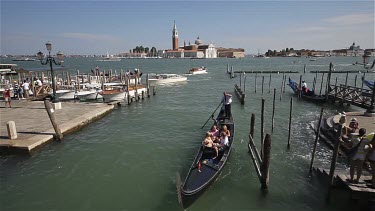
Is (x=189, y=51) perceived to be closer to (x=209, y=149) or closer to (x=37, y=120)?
(x=37, y=120)

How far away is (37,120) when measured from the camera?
13477 mm

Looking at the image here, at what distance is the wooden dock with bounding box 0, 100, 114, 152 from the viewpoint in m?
10.5

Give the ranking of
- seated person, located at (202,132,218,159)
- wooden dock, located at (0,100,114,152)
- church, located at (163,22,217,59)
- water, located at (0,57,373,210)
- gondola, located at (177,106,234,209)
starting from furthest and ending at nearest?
church, located at (163,22,217,59) → wooden dock, located at (0,100,114,152) → seated person, located at (202,132,218,159) → water, located at (0,57,373,210) → gondola, located at (177,106,234,209)

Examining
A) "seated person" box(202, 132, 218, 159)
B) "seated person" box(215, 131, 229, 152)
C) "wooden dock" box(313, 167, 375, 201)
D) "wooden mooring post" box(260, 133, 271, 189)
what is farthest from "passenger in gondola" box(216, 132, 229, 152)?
"wooden dock" box(313, 167, 375, 201)

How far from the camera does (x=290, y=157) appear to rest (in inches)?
411

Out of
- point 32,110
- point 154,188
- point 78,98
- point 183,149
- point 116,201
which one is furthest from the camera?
point 78,98

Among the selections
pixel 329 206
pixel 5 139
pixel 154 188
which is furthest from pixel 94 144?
pixel 329 206

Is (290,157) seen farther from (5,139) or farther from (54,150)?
(5,139)

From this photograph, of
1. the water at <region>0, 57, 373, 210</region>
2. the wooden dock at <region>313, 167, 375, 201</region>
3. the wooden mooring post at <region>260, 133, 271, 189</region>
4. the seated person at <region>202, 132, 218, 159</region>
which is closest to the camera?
the wooden dock at <region>313, 167, 375, 201</region>

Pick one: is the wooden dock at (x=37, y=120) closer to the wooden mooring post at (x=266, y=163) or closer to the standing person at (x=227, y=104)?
the standing person at (x=227, y=104)

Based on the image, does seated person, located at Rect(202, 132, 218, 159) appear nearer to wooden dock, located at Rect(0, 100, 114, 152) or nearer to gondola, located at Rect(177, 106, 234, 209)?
gondola, located at Rect(177, 106, 234, 209)

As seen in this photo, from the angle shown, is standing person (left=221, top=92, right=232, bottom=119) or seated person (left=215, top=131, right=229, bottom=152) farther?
standing person (left=221, top=92, right=232, bottom=119)

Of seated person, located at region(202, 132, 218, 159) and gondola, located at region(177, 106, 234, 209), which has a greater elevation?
seated person, located at region(202, 132, 218, 159)

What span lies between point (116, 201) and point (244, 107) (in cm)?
1466
